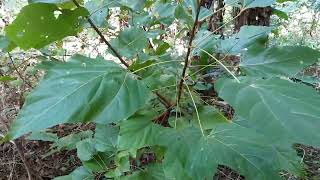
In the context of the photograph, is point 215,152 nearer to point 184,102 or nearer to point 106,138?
point 184,102

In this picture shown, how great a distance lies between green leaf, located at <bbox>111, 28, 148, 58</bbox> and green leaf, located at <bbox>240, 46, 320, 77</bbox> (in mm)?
376

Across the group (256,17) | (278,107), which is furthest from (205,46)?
(256,17)

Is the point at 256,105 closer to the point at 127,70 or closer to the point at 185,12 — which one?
the point at 127,70

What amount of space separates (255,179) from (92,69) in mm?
425

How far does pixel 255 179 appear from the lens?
0.80 meters

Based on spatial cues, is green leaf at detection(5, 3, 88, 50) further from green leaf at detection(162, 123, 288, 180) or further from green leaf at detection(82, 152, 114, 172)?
green leaf at detection(82, 152, 114, 172)

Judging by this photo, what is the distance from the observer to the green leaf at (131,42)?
116cm

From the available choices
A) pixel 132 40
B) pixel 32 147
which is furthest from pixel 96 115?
pixel 32 147

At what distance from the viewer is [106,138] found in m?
1.35

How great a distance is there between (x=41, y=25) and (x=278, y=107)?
1.93 ft

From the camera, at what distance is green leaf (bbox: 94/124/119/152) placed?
1322 millimetres

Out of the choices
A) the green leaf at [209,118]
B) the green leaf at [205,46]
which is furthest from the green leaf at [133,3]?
the green leaf at [209,118]

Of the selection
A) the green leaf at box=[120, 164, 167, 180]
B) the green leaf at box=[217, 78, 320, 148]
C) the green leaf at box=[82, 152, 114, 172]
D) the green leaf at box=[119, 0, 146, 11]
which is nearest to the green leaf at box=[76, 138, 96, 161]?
the green leaf at box=[82, 152, 114, 172]

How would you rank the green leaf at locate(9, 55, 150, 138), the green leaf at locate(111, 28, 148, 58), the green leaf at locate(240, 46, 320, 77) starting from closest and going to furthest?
the green leaf at locate(9, 55, 150, 138) → the green leaf at locate(240, 46, 320, 77) → the green leaf at locate(111, 28, 148, 58)
